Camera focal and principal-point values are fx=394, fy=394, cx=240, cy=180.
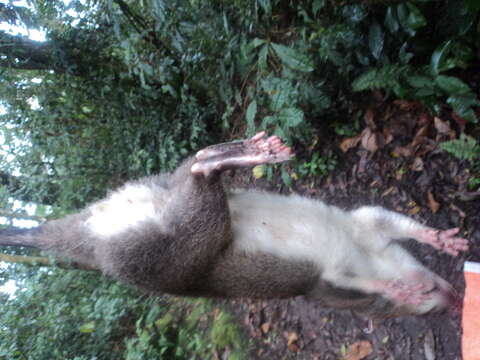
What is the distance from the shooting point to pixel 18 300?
5.93 m

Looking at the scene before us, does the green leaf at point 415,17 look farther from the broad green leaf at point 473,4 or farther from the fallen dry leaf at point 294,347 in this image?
the fallen dry leaf at point 294,347

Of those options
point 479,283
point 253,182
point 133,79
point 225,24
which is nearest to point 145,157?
point 133,79

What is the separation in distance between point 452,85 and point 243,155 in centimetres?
203

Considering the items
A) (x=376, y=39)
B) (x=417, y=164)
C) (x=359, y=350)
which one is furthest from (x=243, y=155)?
(x=359, y=350)

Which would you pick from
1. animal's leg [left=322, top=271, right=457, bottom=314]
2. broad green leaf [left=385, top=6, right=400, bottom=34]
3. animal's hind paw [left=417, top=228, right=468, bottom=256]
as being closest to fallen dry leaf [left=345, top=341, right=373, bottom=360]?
animal's leg [left=322, top=271, right=457, bottom=314]

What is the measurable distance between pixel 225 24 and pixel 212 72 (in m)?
1.02

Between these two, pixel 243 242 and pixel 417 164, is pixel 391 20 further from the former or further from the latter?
pixel 243 242

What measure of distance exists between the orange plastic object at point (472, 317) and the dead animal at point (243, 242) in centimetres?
116

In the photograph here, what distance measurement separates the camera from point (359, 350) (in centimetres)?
475

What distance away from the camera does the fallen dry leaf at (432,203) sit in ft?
13.7

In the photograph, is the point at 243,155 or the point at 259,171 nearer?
the point at 243,155

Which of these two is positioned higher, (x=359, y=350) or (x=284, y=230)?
(x=284, y=230)

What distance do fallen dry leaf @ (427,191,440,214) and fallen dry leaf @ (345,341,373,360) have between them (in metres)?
1.80

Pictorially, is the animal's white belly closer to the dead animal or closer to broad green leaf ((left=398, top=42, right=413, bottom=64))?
the dead animal
